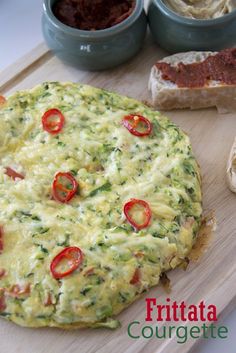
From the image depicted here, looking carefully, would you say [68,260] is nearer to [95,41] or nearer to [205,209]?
[205,209]

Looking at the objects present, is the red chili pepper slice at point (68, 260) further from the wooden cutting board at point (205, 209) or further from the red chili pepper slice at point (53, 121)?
the red chili pepper slice at point (53, 121)

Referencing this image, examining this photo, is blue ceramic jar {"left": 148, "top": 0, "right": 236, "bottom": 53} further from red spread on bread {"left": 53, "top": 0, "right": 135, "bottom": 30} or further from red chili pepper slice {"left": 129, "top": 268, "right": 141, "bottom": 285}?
red chili pepper slice {"left": 129, "top": 268, "right": 141, "bottom": 285}

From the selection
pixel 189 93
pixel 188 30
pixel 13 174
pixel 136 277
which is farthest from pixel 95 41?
pixel 136 277

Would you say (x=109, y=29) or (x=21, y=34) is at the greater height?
(x=109, y=29)

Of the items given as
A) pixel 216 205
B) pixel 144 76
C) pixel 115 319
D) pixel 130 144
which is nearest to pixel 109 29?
pixel 144 76

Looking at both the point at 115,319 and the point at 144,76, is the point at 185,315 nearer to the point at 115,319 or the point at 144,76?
the point at 115,319

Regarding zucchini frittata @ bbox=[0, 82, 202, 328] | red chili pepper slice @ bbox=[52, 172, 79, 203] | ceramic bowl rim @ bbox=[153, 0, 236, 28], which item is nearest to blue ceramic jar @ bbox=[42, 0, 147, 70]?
ceramic bowl rim @ bbox=[153, 0, 236, 28]
